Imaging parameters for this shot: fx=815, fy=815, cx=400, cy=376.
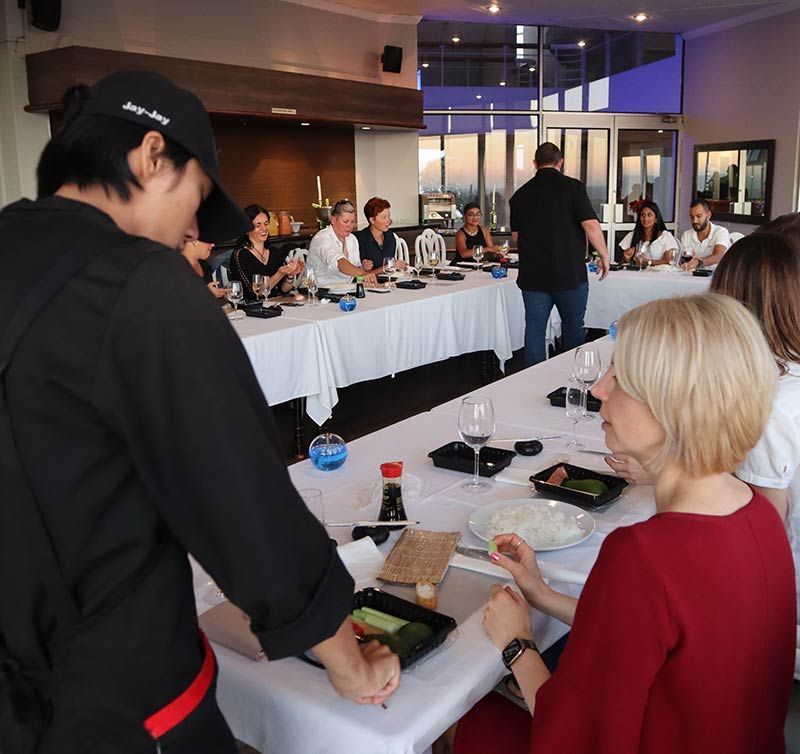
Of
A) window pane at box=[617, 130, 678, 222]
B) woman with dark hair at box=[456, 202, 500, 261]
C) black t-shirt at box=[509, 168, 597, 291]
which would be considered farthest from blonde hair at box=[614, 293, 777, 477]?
window pane at box=[617, 130, 678, 222]

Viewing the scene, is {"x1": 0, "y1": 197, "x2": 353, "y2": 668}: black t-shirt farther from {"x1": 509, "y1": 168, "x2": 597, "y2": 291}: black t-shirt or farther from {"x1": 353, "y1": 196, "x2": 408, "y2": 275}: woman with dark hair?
{"x1": 353, "y1": 196, "x2": 408, "y2": 275}: woman with dark hair

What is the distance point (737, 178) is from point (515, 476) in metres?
8.88

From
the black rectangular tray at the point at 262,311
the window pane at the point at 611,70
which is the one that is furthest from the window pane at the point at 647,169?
the black rectangular tray at the point at 262,311

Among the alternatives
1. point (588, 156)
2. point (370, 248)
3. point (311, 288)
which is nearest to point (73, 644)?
point (311, 288)

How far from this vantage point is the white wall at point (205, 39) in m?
6.21

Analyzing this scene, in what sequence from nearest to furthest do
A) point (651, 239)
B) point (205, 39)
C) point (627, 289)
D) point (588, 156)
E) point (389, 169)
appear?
point (627, 289) → point (651, 239) → point (205, 39) → point (389, 169) → point (588, 156)

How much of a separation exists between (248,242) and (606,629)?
188 inches

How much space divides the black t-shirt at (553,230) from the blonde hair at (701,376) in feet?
13.2

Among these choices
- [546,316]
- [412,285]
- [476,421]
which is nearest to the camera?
[476,421]

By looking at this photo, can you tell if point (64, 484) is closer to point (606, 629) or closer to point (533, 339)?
point (606, 629)

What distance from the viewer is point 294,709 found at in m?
1.14

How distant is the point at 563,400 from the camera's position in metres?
2.53

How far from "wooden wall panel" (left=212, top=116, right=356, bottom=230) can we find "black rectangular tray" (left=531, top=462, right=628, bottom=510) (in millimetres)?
6495

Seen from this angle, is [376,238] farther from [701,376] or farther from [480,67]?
[701,376]
